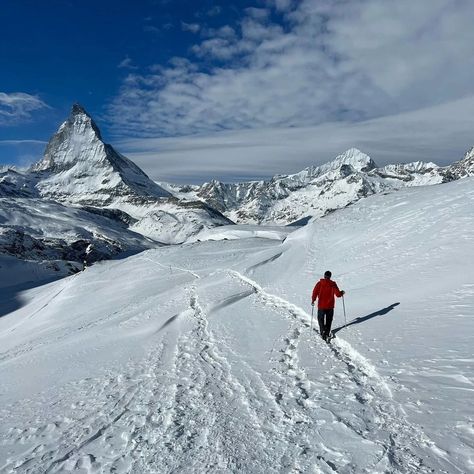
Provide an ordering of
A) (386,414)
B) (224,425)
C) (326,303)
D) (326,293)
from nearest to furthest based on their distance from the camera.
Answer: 1. (386,414)
2. (224,425)
3. (326,303)
4. (326,293)

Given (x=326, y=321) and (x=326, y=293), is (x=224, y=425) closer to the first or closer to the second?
(x=326, y=321)

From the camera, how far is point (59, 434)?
8352mm

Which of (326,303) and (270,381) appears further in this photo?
(326,303)

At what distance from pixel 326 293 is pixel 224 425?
767cm

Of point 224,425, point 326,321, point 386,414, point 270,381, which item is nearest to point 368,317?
point 326,321

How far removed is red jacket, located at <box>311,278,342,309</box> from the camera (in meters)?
14.5

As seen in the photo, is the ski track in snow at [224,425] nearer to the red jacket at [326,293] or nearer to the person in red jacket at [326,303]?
the person in red jacket at [326,303]

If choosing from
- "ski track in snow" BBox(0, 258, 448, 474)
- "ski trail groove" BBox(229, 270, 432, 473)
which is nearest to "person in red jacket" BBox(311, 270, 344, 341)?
"ski trail groove" BBox(229, 270, 432, 473)

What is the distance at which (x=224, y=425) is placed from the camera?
8047 mm

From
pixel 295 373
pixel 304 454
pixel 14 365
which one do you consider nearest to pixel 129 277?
pixel 14 365

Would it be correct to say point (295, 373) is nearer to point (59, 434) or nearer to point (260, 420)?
point (260, 420)

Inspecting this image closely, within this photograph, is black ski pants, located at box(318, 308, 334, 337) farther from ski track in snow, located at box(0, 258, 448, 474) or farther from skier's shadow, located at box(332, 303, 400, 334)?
ski track in snow, located at box(0, 258, 448, 474)

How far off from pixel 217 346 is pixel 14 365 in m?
7.58

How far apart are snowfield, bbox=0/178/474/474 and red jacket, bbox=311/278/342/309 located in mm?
972
